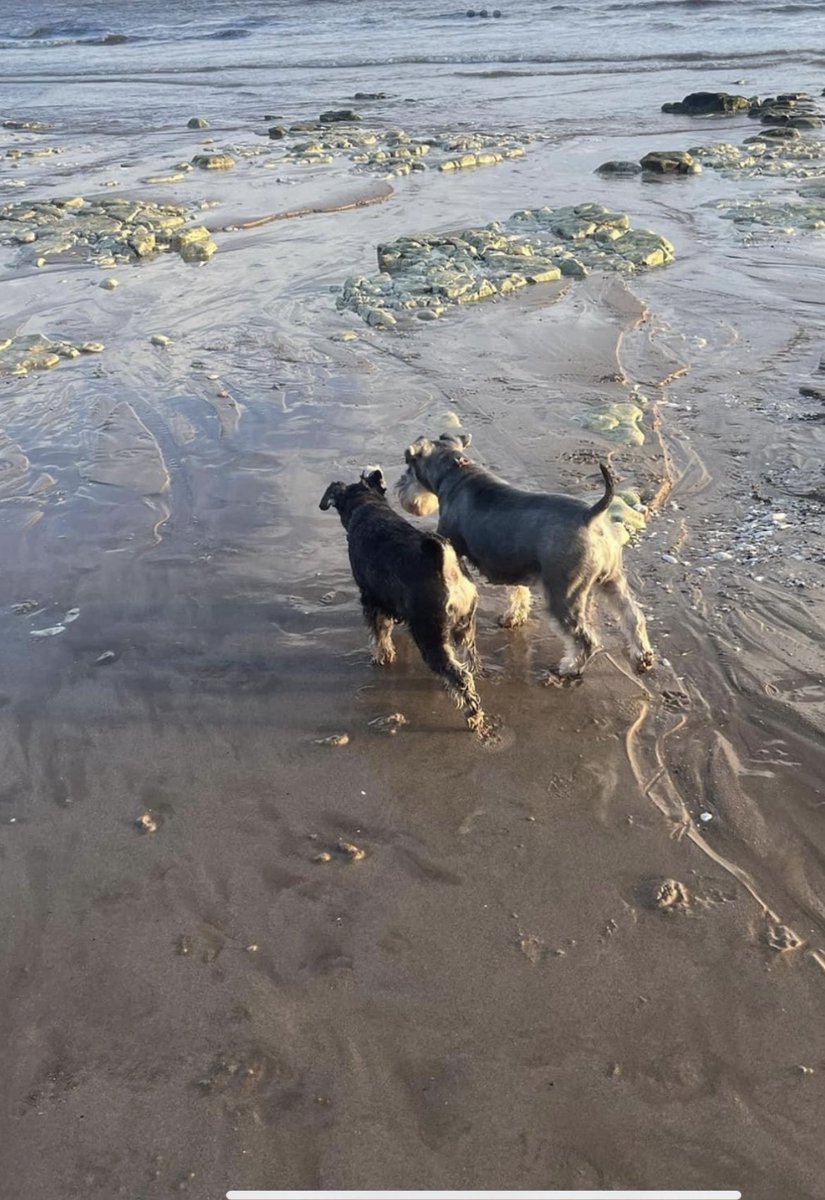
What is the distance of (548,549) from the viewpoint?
15.7 feet

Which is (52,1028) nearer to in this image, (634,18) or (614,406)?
(614,406)

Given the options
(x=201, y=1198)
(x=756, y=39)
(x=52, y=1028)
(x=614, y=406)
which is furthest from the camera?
(x=756, y=39)

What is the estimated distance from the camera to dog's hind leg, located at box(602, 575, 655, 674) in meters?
5.01

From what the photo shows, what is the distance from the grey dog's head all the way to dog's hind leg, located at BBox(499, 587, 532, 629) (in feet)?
2.77

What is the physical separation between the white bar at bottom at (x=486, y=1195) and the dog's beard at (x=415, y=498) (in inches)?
156

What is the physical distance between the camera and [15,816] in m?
4.34

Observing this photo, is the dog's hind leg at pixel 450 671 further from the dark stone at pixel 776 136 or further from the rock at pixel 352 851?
the dark stone at pixel 776 136

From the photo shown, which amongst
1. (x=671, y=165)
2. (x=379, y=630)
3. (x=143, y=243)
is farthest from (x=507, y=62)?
(x=379, y=630)

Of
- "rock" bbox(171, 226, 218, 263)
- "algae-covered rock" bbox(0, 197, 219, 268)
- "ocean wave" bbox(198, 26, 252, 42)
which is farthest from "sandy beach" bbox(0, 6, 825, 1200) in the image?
"ocean wave" bbox(198, 26, 252, 42)

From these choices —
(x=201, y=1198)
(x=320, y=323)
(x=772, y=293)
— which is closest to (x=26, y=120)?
(x=320, y=323)

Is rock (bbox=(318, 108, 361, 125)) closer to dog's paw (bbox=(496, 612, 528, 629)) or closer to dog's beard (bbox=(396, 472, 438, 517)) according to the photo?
dog's beard (bbox=(396, 472, 438, 517))

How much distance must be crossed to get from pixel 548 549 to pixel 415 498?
56.6 inches

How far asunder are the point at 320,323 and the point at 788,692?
23.0 feet

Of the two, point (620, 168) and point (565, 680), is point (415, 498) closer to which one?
point (565, 680)
